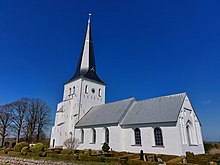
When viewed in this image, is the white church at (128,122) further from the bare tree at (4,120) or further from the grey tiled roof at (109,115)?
the bare tree at (4,120)

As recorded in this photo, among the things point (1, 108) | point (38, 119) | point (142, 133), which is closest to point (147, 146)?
point (142, 133)

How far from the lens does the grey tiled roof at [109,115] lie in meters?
20.8

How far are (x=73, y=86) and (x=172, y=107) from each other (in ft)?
63.1

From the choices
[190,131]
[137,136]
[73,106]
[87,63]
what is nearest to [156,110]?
[137,136]

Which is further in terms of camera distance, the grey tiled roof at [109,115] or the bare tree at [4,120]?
the bare tree at [4,120]

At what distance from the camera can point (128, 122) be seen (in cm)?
1902

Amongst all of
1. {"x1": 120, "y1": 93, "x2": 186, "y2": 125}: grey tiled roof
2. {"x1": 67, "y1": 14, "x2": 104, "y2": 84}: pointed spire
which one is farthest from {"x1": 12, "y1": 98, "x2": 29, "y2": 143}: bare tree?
{"x1": 120, "y1": 93, "x2": 186, "y2": 125}: grey tiled roof

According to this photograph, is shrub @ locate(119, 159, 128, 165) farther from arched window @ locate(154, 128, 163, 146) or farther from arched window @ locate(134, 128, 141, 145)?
arched window @ locate(134, 128, 141, 145)

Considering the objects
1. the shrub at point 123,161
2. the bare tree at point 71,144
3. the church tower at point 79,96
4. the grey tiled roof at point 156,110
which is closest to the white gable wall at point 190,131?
the grey tiled roof at point 156,110

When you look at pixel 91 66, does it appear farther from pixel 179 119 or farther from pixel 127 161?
pixel 127 161

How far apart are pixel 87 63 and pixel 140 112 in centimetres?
1662

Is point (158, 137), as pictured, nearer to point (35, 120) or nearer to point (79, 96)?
point (79, 96)

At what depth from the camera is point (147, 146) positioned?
1678 cm

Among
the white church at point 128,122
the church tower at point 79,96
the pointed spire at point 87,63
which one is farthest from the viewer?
the pointed spire at point 87,63
